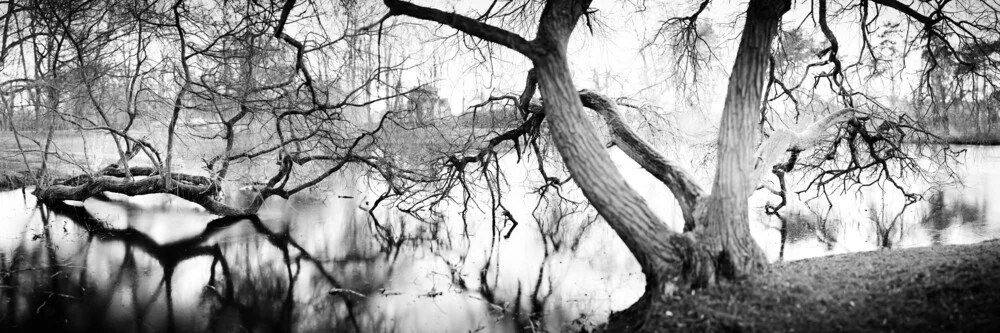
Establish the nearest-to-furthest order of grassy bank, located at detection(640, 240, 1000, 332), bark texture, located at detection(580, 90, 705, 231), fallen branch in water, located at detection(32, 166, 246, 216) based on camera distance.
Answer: grassy bank, located at detection(640, 240, 1000, 332) < bark texture, located at detection(580, 90, 705, 231) < fallen branch in water, located at detection(32, 166, 246, 216)

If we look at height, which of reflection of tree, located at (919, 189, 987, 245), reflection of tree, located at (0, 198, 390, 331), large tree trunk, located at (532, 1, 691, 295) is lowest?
reflection of tree, located at (0, 198, 390, 331)

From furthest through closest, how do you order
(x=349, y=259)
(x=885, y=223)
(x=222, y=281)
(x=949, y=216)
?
(x=949, y=216)
(x=885, y=223)
(x=349, y=259)
(x=222, y=281)

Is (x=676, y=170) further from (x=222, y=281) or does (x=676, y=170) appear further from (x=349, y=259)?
(x=222, y=281)

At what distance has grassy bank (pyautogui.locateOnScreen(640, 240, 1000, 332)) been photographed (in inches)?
121

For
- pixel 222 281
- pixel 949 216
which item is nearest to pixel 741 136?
pixel 222 281

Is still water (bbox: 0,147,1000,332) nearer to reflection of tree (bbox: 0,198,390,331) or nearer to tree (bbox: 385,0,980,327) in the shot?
reflection of tree (bbox: 0,198,390,331)

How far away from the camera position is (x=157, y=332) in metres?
5.25

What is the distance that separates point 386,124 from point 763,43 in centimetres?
726

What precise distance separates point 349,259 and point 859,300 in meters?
6.38

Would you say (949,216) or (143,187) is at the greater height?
(143,187)

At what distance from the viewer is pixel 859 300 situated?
3.41m

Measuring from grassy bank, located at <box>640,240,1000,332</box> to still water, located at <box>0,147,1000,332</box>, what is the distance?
1758mm

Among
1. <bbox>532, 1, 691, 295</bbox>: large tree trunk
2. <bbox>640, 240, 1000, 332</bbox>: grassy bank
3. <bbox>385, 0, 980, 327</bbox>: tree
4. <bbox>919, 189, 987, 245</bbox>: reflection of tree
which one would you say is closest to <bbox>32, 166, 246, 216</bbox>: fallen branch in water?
<bbox>385, 0, 980, 327</bbox>: tree

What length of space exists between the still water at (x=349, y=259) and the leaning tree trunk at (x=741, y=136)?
168 centimetres
